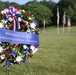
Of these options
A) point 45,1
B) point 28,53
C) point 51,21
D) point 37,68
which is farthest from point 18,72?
point 45,1

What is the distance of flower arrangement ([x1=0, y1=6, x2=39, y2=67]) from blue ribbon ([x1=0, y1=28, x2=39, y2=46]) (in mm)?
122

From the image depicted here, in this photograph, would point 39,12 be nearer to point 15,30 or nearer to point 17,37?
point 15,30

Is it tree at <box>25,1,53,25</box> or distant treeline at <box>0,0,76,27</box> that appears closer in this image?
tree at <box>25,1,53,25</box>

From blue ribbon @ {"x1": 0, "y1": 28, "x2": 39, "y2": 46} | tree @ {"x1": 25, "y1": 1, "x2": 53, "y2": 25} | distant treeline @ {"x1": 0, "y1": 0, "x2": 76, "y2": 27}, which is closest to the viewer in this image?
blue ribbon @ {"x1": 0, "y1": 28, "x2": 39, "y2": 46}

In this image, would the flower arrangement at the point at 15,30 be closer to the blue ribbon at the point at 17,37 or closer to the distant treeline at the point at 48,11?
the blue ribbon at the point at 17,37

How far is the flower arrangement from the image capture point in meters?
7.65

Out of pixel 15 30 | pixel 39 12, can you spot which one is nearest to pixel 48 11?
pixel 39 12

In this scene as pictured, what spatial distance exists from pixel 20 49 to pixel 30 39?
0.40m

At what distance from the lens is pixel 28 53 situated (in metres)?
8.07

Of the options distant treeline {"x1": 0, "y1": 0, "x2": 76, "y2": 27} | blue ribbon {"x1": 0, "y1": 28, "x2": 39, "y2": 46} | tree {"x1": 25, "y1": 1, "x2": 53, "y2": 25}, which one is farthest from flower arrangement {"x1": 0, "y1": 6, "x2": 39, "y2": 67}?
tree {"x1": 25, "y1": 1, "x2": 53, "y2": 25}

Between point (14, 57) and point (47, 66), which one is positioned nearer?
point (14, 57)

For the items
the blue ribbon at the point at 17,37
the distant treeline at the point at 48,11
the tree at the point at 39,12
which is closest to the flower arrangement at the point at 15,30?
the blue ribbon at the point at 17,37

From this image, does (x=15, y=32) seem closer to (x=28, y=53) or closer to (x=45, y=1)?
(x=28, y=53)

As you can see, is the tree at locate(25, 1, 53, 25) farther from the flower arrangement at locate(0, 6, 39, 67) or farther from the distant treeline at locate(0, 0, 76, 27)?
the flower arrangement at locate(0, 6, 39, 67)
